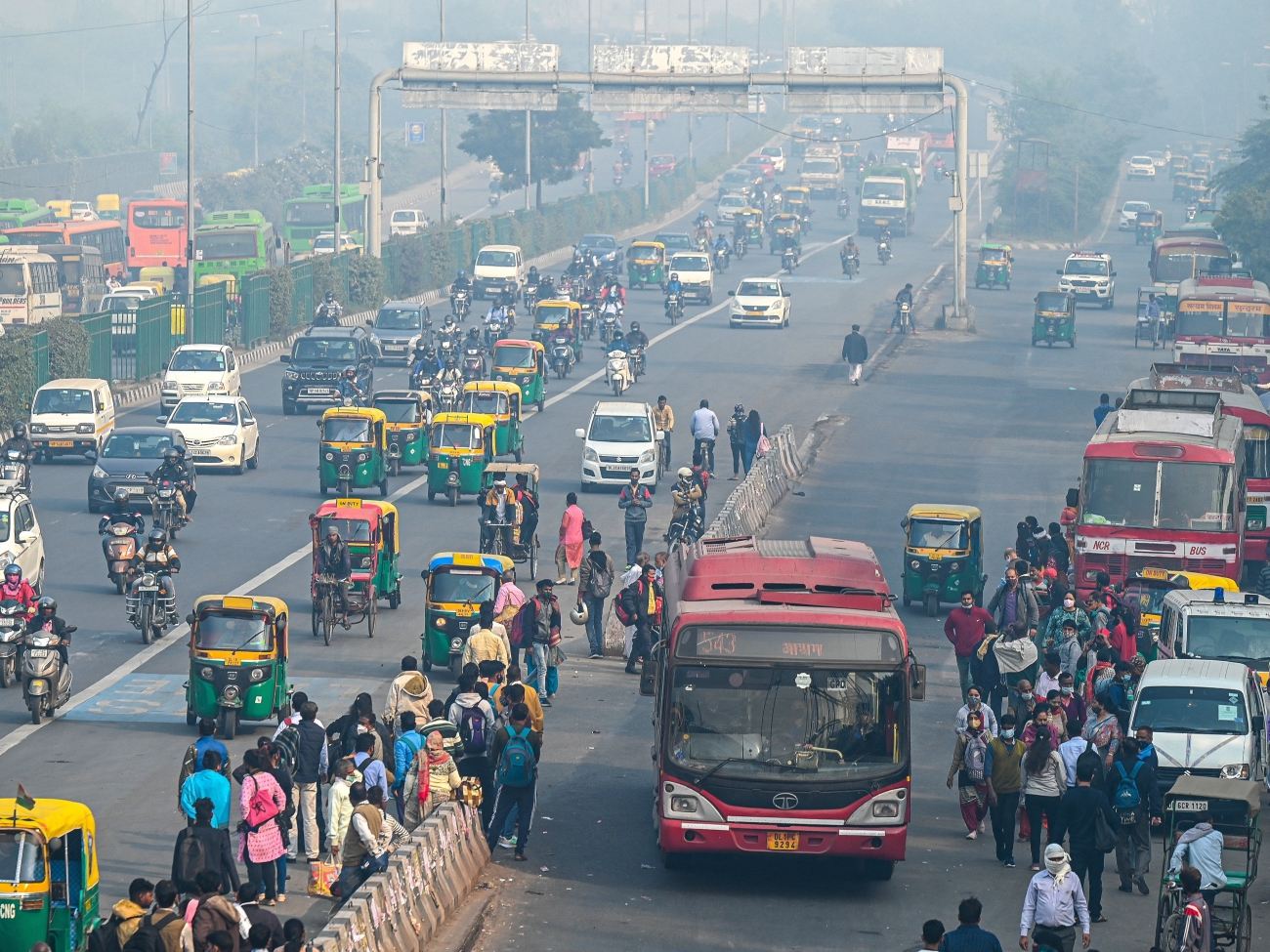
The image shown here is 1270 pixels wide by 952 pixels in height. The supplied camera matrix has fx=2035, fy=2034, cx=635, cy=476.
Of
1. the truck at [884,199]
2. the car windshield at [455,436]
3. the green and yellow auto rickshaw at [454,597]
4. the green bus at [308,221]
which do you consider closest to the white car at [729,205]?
the truck at [884,199]

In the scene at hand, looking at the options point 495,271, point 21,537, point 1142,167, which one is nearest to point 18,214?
point 495,271

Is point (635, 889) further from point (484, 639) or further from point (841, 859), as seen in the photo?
point (484, 639)

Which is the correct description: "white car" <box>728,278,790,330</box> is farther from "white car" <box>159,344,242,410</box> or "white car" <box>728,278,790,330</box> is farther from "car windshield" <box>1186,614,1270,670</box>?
"car windshield" <box>1186,614,1270,670</box>

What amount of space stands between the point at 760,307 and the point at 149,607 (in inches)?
1630

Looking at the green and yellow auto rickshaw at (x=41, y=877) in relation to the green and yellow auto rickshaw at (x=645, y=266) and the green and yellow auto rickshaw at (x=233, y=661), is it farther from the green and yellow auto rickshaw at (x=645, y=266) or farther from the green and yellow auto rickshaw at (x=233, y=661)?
the green and yellow auto rickshaw at (x=645, y=266)

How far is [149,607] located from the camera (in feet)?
89.0

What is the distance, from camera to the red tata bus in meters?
16.2

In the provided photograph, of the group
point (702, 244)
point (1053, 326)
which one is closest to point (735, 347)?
point (1053, 326)

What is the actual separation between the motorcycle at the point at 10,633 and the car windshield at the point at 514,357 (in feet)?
80.8

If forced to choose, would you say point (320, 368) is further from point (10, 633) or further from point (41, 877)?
point (41, 877)


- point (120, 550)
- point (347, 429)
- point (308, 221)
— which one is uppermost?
point (308, 221)

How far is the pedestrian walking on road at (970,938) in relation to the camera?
501 inches

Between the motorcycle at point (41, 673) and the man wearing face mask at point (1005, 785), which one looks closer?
the man wearing face mask at point (1005, 785)

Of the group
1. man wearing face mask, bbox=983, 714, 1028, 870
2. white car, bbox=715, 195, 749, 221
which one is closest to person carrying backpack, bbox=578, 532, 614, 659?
man wearing face mask, bbox=983, 714, 1028, 870
